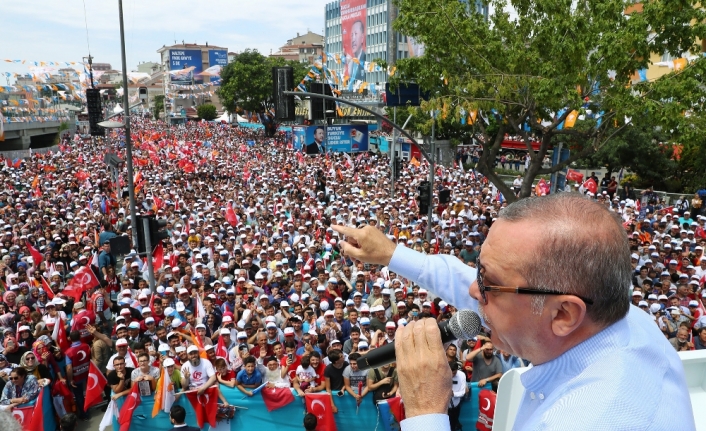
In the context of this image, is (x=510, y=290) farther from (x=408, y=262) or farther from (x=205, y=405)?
(x=205, y=405)

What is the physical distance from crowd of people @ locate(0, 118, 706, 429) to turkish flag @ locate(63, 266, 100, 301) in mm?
201

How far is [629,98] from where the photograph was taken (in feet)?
38.1

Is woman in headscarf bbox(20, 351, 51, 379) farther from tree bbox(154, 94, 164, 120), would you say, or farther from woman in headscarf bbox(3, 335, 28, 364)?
tree bbox(154, 94, 164, 120)

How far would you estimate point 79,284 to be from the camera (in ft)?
34.3

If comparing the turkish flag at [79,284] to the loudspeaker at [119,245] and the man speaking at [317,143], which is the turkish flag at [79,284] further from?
the man speaking at [317,143]

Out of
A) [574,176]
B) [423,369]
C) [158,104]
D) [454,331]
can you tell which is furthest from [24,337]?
[158,104]

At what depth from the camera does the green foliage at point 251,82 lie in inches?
2352

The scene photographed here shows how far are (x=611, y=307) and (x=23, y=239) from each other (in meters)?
14.9

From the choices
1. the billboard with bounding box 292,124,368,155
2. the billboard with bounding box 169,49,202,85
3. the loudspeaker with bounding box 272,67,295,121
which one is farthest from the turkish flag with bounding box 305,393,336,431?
the billboard with bounding box 169,49,202,85

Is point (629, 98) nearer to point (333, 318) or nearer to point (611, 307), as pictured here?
point (333, 318)

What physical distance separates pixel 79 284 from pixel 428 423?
10.6 meters

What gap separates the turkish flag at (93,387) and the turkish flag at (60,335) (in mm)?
907

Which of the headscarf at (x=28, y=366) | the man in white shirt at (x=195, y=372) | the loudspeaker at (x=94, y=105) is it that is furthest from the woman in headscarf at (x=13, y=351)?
the loudspeaker at (x=94, y=105)

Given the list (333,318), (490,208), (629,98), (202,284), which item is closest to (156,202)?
(202,284)
